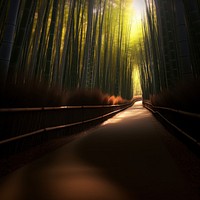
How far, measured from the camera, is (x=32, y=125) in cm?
283

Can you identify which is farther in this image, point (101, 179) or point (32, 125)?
point (32, 125)

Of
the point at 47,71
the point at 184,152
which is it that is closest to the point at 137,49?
the point at 47,71

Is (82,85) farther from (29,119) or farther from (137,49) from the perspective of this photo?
(137,49)

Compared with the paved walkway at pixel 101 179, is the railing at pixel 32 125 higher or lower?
higher

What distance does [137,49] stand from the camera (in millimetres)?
20125

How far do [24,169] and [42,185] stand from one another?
49 cm

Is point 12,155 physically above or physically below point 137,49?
below

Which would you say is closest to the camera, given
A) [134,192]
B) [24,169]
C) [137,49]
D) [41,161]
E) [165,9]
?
[134,192]

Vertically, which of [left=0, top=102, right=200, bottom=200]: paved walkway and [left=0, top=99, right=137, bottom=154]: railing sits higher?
[left=0, top=99, right=137, bottom=154]: railing

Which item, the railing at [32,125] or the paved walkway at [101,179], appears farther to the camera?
the railing at [32,125]

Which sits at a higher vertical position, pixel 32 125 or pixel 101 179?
pixel 32 125

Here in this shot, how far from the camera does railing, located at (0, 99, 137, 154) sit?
2281 mm

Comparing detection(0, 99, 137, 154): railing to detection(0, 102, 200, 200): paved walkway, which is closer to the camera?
detection(0, 102, 200, 200): paved walkway

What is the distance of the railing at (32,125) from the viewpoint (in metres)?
2.28
